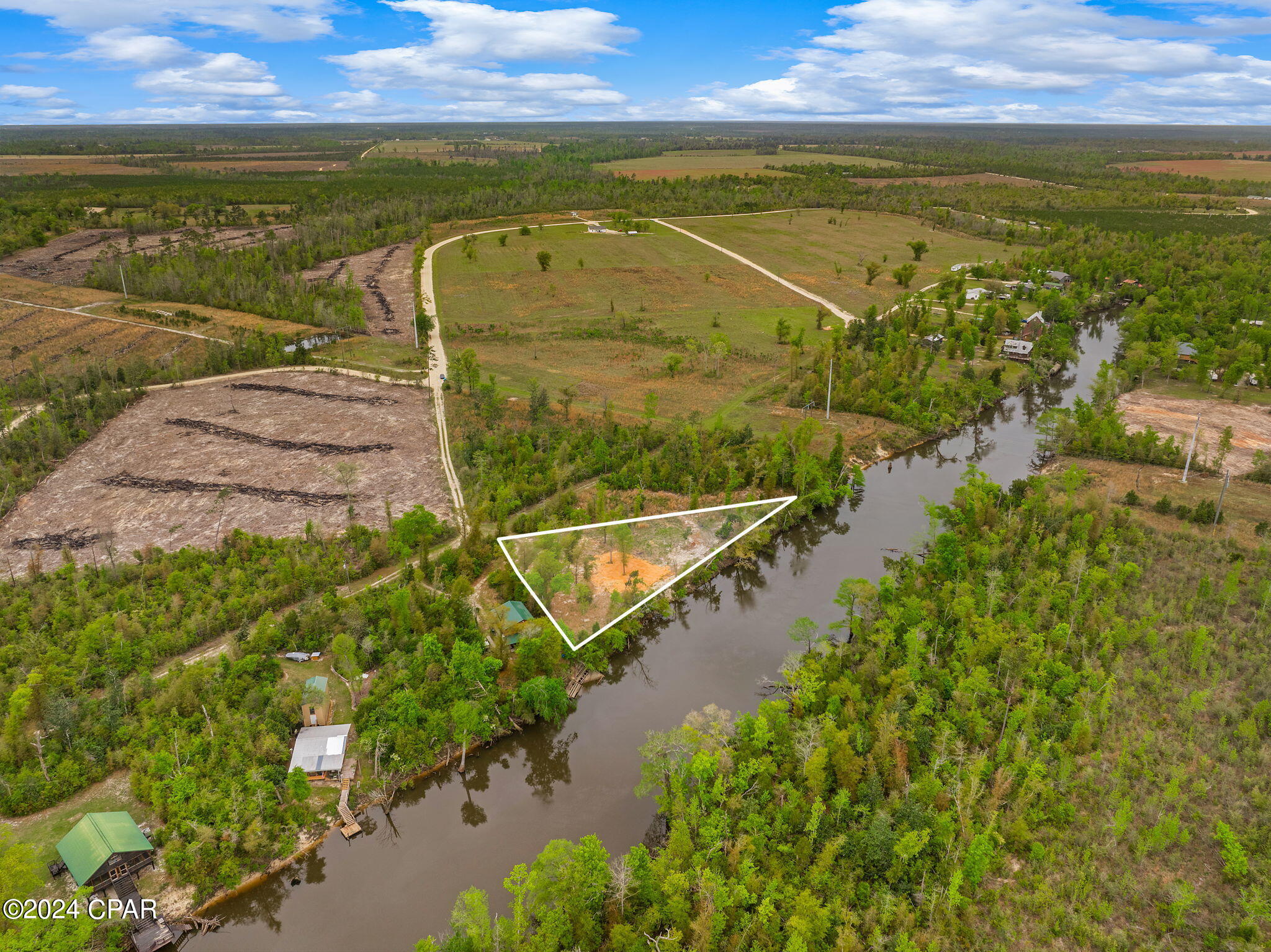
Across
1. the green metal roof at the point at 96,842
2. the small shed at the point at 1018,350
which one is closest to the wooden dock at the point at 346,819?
the green metal roof at the point at 96,842

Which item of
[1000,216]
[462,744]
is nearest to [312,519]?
[462,744]

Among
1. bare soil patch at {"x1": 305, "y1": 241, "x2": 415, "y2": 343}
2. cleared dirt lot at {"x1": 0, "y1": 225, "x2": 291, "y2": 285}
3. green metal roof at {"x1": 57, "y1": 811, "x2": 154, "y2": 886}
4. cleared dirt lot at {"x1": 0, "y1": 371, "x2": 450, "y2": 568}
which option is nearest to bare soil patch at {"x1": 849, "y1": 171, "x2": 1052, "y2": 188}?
bare soil patch at {"x1": 305, "y1": 241, "x2": 415, "y2": 343}

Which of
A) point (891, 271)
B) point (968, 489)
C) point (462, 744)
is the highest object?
point (891, 271)

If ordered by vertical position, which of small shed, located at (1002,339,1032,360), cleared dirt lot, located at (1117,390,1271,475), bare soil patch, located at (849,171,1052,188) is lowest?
cleared dirt lot, located at (1117,390,1271,475)

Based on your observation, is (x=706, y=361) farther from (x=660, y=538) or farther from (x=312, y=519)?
(x=660, y=538)

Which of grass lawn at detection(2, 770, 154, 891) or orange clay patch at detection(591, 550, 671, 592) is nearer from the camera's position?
orange clay patch at detection(591, 550, 671, 592)

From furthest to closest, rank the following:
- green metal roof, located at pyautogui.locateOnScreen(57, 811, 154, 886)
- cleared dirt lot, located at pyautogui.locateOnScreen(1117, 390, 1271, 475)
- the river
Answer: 1. cleared dirt lot, located at pyautogui.locateOnScreen(1117, 390, 1271, 475)
2. the river
3. green metal roof, located at pyautogui.locateOnScreen(57, 811, 154, 886)

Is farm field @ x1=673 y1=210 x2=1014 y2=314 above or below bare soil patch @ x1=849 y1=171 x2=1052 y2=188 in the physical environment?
below

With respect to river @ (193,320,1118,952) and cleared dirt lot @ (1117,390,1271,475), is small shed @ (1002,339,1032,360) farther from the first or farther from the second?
river @ (193,320,1118,952)
